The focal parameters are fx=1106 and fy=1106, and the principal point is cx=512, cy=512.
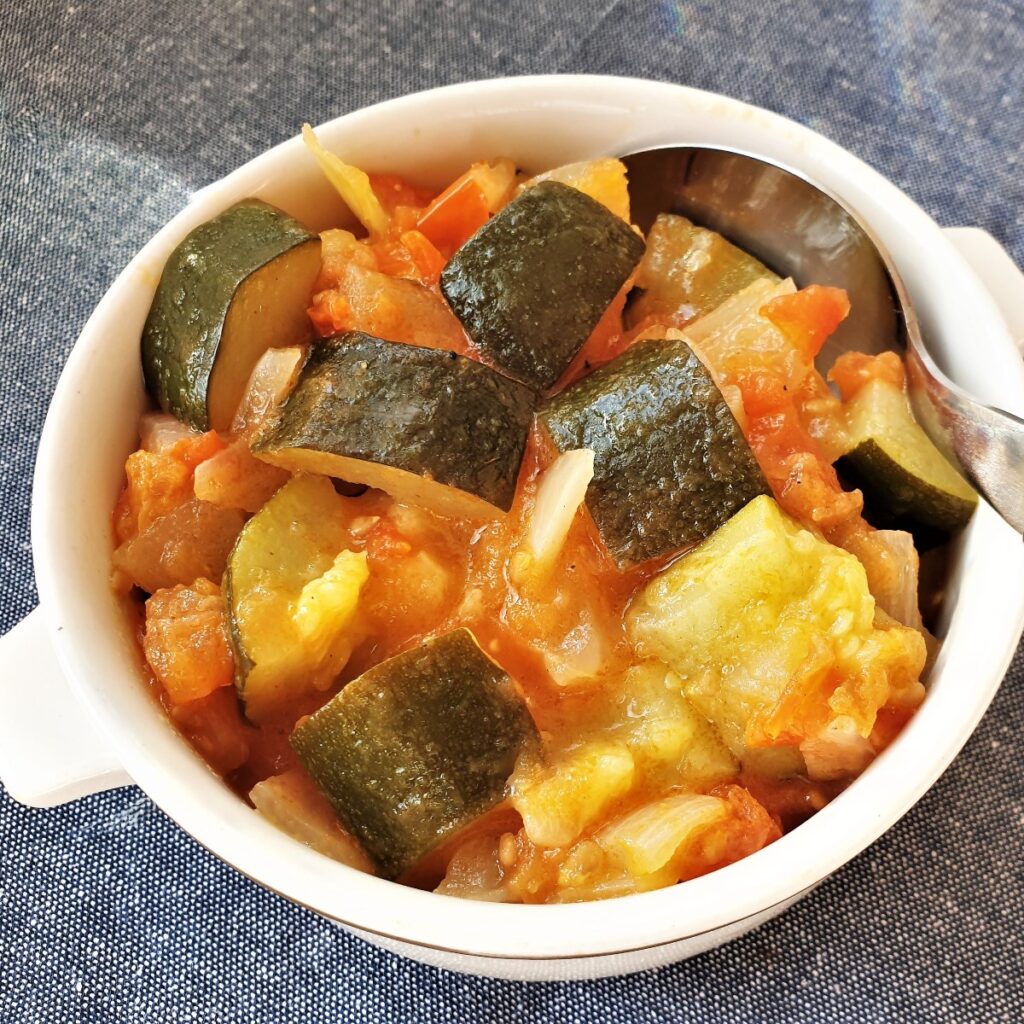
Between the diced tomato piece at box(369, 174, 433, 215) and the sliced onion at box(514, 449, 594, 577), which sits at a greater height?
the diced tomato piece at box(369, 174, 433, 215)

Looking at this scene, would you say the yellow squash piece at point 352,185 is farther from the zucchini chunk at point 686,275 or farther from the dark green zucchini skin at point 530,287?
the zucchini chunk at point 686,275

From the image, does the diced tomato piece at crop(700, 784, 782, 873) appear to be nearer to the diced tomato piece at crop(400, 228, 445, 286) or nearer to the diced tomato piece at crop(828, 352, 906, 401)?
the diced tomato piece at crop(828, 352, 906, 401)

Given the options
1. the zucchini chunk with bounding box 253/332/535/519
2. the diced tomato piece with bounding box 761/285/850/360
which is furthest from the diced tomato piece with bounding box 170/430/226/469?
the diced tomato piece with bounding box 761/285/850/360

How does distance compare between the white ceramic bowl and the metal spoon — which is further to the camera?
the metal spoon

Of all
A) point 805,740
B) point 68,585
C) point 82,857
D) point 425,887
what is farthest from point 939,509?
point 82,857

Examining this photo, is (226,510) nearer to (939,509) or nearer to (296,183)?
(296,183)

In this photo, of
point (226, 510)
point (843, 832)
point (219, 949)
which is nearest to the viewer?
point (843, 832)

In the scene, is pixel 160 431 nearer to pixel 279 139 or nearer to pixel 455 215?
pixel 455 215
